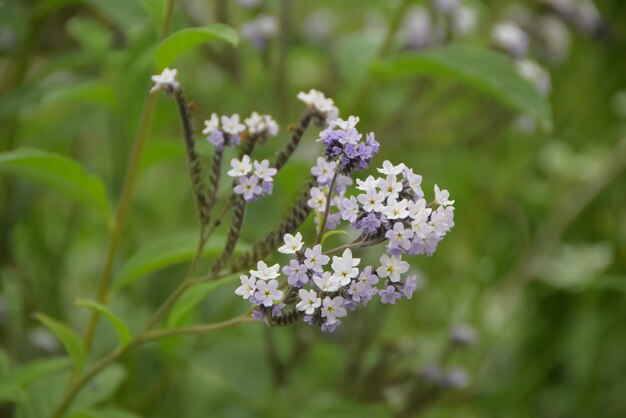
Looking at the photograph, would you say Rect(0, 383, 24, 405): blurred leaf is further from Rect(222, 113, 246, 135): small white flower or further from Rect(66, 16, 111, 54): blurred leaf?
Rect(66, 16, 111, 54): blurred leaf

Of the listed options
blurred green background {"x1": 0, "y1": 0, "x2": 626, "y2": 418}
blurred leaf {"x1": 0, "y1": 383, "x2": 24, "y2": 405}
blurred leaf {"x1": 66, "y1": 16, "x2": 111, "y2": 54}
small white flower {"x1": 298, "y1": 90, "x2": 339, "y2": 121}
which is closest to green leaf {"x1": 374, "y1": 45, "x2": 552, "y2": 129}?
blurred green background {"x1": 0, "y1": 0, "x2": 626, "y2": 418}

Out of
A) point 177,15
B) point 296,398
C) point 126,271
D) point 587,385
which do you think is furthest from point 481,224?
point 126,271

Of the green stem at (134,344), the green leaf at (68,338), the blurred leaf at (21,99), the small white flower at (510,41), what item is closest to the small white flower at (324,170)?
the green stem at (134,344)

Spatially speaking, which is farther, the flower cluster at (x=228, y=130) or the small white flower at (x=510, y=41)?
the small white flower at (x=510, y=41)

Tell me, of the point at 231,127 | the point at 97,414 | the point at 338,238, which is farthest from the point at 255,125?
the point at 338,238

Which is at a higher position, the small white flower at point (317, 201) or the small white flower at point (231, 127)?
the small white flower at point (231, 127)

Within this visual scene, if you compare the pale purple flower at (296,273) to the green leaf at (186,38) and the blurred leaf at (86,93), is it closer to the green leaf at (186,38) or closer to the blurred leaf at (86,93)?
the green leaf at (186,38)

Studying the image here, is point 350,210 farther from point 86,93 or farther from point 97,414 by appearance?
point 86,93
